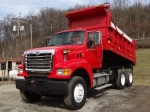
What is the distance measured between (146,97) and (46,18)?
5477 cm

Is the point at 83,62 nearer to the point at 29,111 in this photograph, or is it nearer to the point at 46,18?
the point at 29,111

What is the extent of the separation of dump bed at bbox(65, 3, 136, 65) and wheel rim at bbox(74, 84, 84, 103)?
2594mm

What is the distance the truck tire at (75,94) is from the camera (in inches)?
265

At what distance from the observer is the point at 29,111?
6.86 m

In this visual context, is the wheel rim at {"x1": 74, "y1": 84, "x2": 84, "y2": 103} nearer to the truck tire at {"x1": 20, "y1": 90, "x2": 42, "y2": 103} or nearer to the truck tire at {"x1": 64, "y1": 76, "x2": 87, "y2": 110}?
the truck tire at {"x1": 64, "y1": 76, "x2": 87, "y2": 110}

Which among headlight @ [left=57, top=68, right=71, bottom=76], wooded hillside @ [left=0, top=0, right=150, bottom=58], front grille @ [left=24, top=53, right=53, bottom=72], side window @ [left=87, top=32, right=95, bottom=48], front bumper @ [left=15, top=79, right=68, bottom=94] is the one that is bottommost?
front bumper @ [left=15, top=79, right=68, bottom=94]

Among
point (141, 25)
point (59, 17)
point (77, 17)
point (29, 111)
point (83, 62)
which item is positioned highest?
point (59, 17)

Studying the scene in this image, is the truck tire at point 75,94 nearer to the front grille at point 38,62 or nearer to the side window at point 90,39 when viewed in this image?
the front grille at point 38,62

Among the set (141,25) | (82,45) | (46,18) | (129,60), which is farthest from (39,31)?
(82,45)

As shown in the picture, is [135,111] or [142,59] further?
[142,59]

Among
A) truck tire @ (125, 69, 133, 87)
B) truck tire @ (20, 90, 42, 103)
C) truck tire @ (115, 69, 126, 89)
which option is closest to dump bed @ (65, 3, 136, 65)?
truck tire @ (115, 69, 126, 89)

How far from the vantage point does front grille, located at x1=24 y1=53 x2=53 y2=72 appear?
6.91 metres

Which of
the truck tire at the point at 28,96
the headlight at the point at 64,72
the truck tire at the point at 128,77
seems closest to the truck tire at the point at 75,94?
the headlight at the point at 64,72

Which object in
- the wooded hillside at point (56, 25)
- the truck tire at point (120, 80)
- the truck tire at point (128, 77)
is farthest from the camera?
the wooded hillside at point (56, 25)
